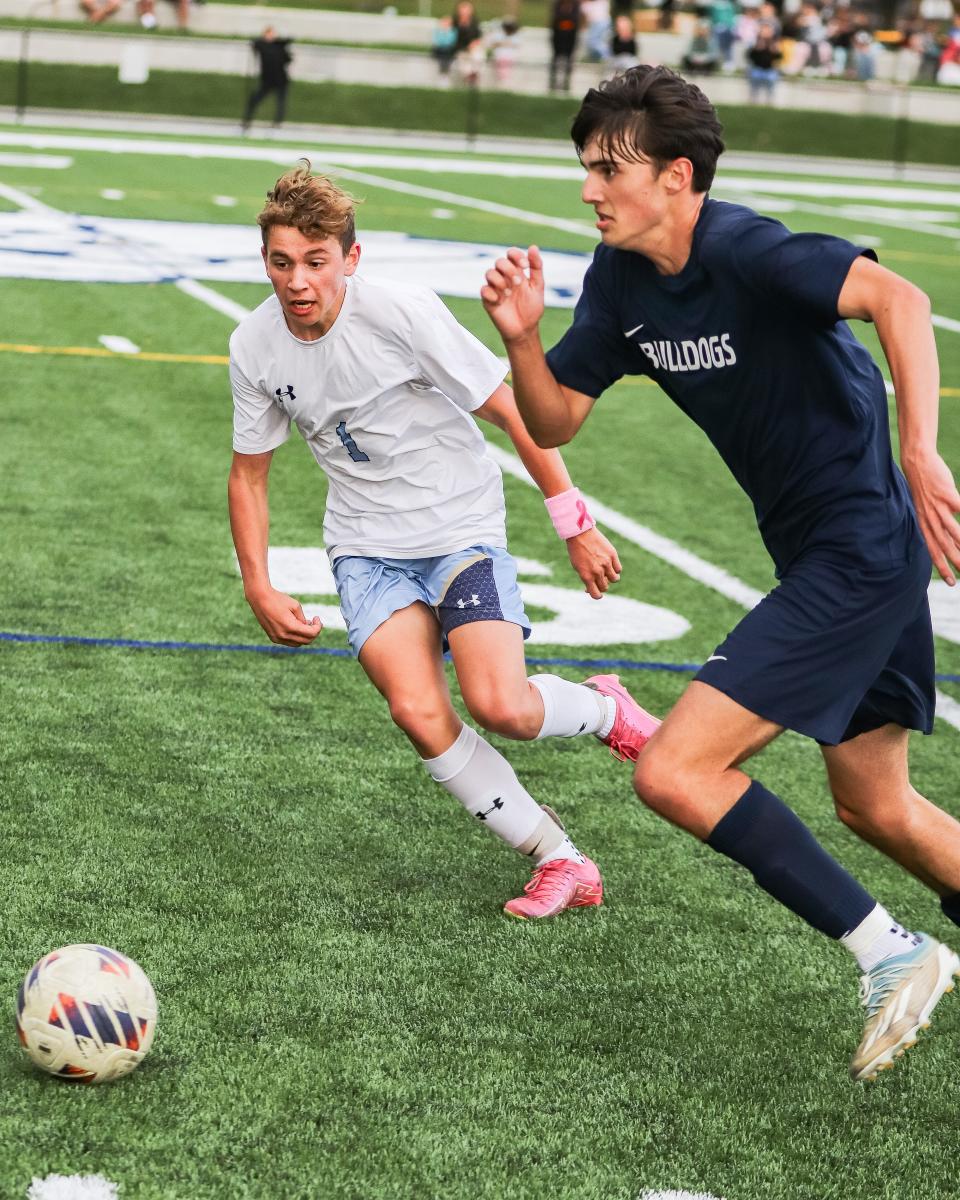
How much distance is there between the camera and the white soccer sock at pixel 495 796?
473 cm

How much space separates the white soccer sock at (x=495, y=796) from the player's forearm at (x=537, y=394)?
0.90 m

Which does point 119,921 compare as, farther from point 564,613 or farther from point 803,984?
point 564,613

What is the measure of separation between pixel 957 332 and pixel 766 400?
13.1 m

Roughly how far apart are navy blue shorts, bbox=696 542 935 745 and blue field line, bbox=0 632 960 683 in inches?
109

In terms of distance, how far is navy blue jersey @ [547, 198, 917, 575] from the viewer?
3861 mm

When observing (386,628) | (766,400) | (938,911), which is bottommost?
(938,911)

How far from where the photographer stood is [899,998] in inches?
144

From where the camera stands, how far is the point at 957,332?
16.3 metres

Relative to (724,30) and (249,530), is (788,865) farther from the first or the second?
(724,30)

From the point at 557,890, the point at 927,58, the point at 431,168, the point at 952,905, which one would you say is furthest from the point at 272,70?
the point at 952,905

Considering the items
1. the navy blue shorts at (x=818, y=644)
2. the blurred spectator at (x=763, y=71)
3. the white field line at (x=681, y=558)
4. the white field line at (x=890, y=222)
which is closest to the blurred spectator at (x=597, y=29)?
the blurred spectator at (x=763, y=71)

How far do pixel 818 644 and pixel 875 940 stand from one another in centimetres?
63

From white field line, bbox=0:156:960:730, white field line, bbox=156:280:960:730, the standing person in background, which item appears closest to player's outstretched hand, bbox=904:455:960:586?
white field line, bbox=0:156:960:730

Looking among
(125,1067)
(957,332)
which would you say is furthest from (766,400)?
(957,332)
